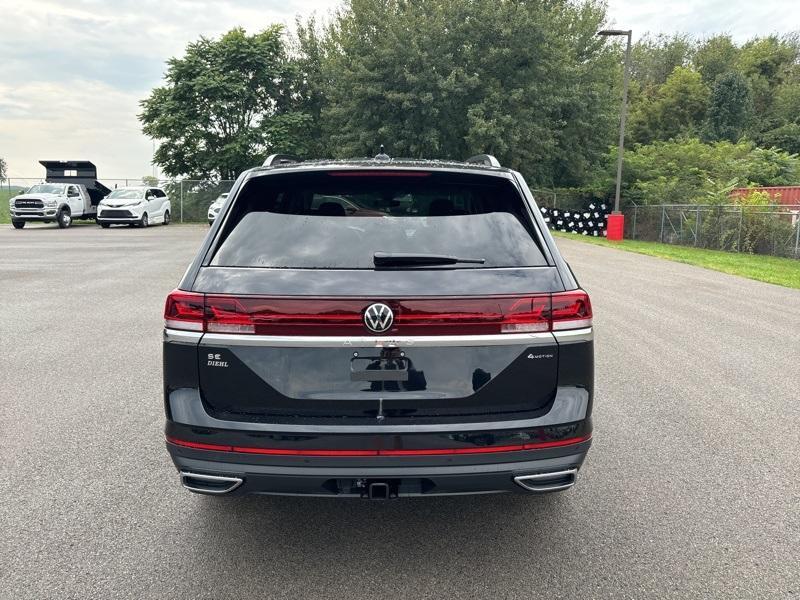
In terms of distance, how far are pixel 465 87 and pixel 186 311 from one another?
3477 cm

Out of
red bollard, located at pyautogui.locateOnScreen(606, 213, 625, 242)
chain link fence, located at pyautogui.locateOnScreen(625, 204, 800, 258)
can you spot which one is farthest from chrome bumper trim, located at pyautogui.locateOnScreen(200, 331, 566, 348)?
red bollard, located at pyautogui.locateOnScreen(606, 213, 625, 242)

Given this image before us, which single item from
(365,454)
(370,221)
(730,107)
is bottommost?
(365,454)

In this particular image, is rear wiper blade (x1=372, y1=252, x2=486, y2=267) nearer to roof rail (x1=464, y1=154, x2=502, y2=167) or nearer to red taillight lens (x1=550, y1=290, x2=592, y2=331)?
red taillight lens (x1=550, y1=290, x2=592, y2=331)

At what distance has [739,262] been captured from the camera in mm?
18203

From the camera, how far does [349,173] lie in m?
3.16

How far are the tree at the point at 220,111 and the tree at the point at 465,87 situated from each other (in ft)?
18.5

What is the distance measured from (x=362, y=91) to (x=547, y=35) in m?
10.5

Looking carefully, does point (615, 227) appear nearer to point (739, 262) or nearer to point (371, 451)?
point (739, 262)

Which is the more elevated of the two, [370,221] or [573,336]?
[370,221]

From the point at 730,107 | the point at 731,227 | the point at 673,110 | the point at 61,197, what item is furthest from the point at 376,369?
the point at 673,110

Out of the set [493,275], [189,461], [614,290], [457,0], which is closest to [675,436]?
[493,275]

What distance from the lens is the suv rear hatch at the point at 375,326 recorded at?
2648mm

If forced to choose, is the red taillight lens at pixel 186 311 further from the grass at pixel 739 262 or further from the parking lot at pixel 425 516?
the grass at pixel 739 262

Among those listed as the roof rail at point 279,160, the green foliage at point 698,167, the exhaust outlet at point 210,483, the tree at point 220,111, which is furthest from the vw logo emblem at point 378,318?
the tree at point 220,111
